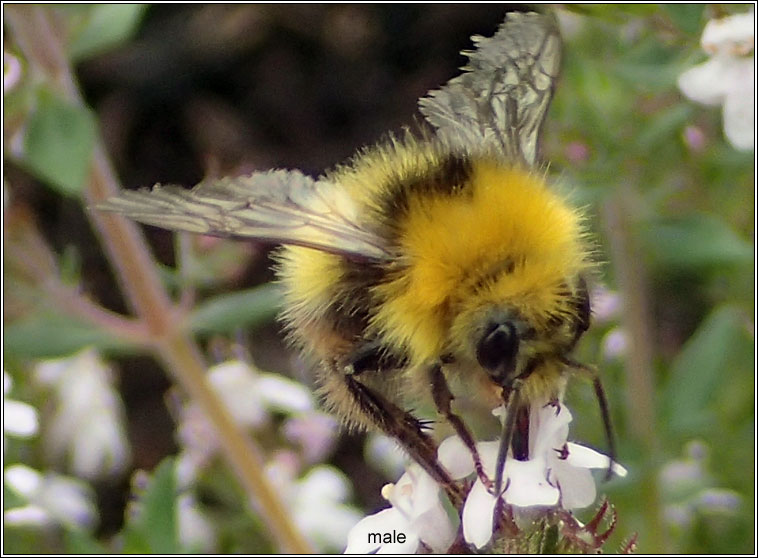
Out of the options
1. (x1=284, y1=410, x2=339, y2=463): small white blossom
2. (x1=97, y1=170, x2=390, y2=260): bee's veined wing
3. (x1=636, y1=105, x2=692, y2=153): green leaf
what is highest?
(x1=636, y1=105, x2=692, y2=153): green leaf

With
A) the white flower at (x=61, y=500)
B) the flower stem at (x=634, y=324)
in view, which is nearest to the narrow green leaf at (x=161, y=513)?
the white flower at (x=61, y=500)

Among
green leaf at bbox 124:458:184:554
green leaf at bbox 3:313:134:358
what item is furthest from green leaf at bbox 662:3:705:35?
green leaf at bbox 3:313:134:358

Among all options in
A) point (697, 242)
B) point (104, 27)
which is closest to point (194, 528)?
point (104, 27)

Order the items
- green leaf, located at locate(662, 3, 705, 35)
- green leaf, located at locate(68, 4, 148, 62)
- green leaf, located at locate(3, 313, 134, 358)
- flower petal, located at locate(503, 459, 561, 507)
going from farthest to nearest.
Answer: green leaf, located at locate(3, 313, 134, 358), green leaf, located at locate(68, 4, 148, 62), green leaf, located at locate(662, 3, 705, 35), flower petal, located at locate(503, 459, 561, 507)

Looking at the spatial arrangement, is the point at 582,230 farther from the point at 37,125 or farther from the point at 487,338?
the point at 37,125

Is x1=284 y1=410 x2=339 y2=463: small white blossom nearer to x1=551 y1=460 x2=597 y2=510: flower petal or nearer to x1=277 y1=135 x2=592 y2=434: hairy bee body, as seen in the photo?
x1=277 y1=135 x2=592 y2=434: hairy bee body

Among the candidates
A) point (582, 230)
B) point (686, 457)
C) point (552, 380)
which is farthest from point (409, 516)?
point (686, 457)
